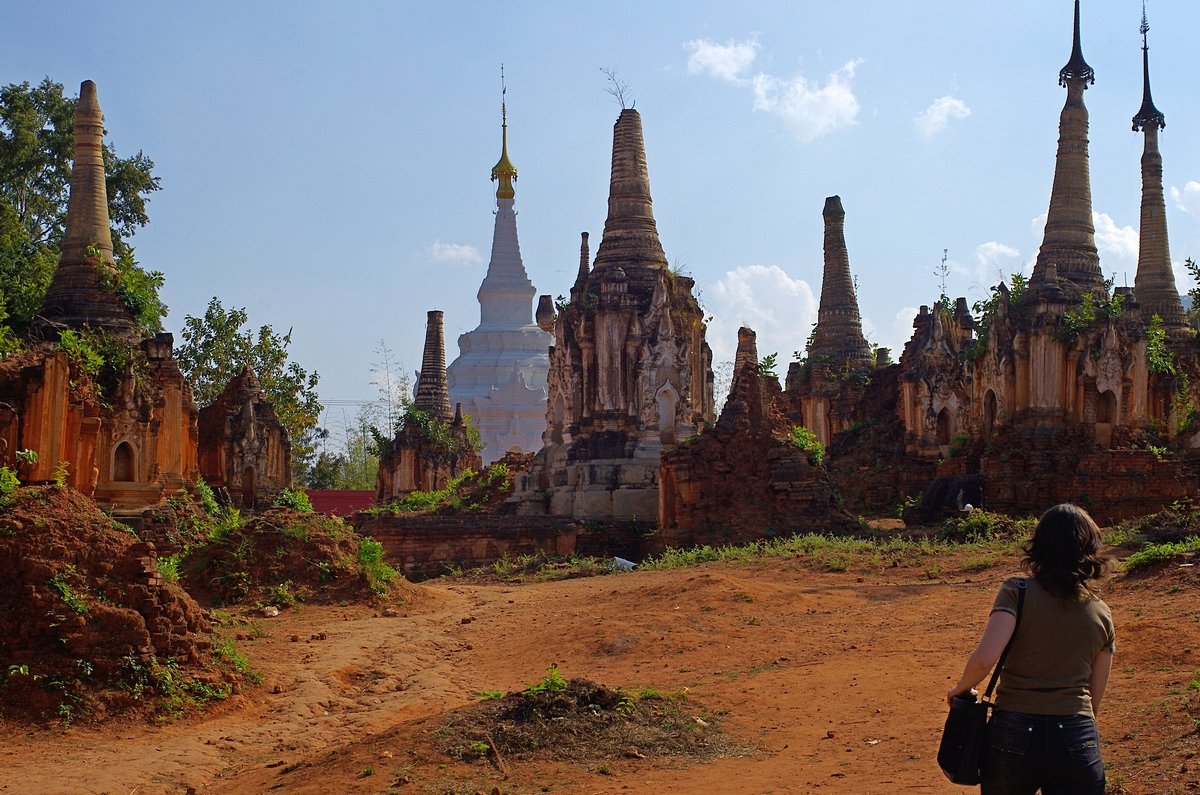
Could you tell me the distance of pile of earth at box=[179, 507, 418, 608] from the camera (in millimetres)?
15852

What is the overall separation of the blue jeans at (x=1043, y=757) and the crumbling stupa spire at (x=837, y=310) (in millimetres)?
30043

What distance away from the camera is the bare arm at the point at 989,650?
5.29 metres

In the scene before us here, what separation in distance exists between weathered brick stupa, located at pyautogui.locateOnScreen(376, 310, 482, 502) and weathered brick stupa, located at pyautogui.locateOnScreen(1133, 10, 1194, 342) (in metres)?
17.8

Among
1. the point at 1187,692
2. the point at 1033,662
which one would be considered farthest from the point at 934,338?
the point at 1033,662

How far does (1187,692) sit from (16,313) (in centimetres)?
1810

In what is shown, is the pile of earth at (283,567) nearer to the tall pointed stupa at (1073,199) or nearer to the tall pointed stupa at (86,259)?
the tall pointed stupa at (86,259)

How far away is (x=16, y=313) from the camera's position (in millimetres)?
21312

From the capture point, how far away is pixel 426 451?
39.2m

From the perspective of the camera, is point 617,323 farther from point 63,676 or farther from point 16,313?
point 63,676

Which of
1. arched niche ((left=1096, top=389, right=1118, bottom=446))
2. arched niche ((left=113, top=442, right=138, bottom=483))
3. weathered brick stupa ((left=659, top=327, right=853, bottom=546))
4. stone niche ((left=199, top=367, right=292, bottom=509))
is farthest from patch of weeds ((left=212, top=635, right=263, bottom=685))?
stone niche ((left=199, top=367, right=292, bottom=509))

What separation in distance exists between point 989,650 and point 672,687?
5521 mm

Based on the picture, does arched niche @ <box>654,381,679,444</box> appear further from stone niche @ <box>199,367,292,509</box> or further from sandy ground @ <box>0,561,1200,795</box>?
sandy ground @ <box>0,561,1200,795</box>

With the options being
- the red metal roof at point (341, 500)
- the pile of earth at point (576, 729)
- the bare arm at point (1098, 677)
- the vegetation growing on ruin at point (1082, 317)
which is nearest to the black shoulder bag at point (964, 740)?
the bare arm at point (1098, 677)

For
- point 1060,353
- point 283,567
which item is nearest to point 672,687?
point 283,567
